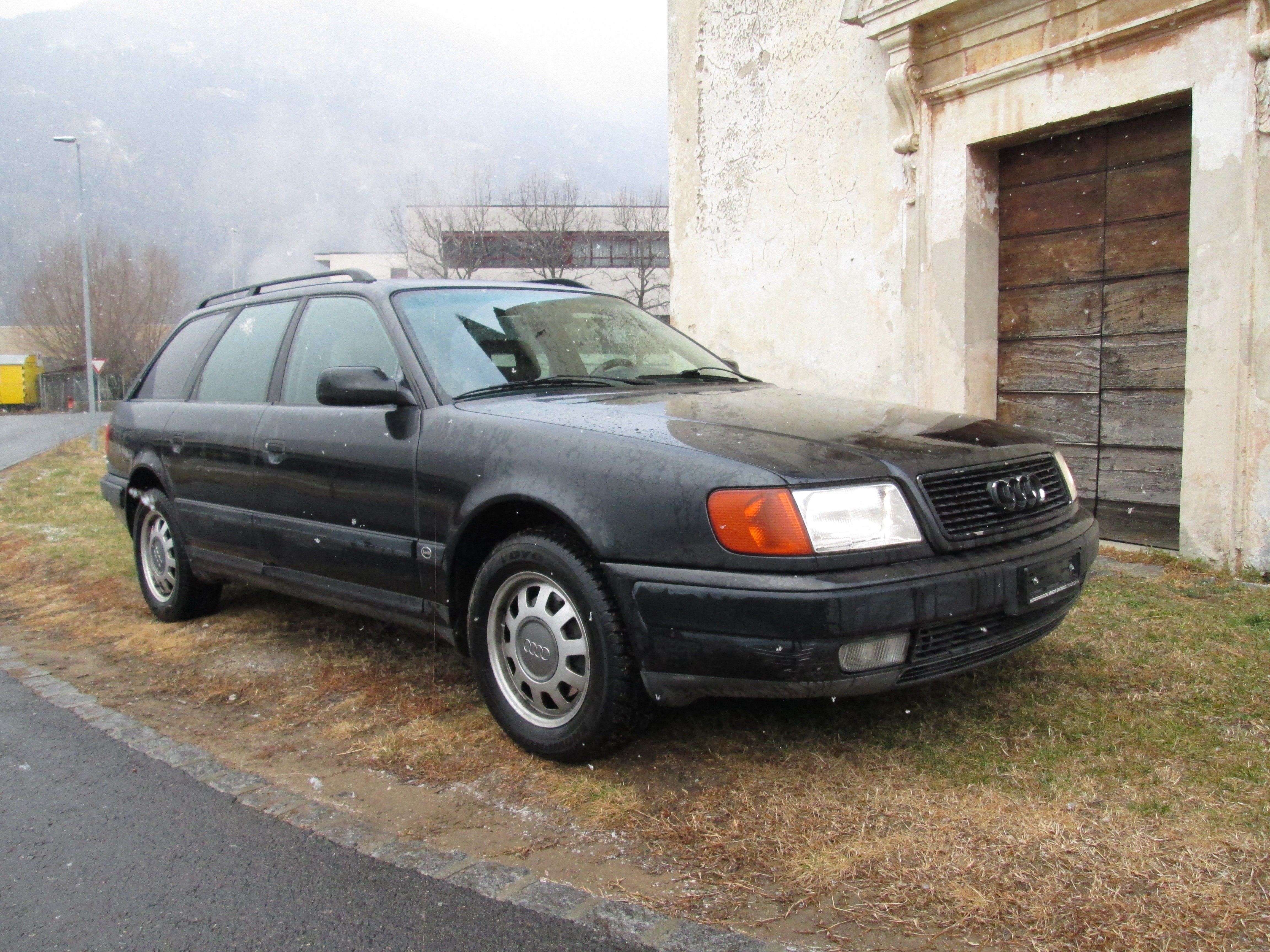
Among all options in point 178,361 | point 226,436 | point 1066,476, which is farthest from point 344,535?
point 1066,476

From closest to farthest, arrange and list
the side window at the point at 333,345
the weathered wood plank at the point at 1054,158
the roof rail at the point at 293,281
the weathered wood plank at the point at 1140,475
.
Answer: the side window at the point at 333,345 → the roof rail at the point at 293,281 → the weathered wood plank at the point at 1140,475 → the weathered wood plank at the point at 1054,158

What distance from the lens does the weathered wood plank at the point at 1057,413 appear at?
6.58 meters

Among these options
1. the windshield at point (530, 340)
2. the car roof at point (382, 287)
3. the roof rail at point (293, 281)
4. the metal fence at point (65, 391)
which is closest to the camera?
the windshield at point (530, 340)

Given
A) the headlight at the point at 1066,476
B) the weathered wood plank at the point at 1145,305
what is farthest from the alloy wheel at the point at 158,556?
the weathered wood plank at the point at 1145,305

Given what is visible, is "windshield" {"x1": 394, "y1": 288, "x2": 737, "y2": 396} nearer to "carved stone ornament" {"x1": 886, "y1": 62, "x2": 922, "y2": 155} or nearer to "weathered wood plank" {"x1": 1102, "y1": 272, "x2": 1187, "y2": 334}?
"weathered wood plank" {"x1": 1102, "y1": 272, "x2": 1187, "y2": 334}

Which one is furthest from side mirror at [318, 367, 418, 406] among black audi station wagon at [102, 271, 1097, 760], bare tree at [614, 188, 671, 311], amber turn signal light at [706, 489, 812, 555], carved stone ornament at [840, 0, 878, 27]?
bare tree at [614, 188, 671, 311]

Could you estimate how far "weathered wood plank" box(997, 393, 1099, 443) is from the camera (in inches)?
259

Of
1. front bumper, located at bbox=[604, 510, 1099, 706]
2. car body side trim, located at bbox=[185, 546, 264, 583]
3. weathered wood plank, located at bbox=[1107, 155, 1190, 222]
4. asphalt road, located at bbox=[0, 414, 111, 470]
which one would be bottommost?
asphalt road, located at bbox=[0, 414, 111, 470]

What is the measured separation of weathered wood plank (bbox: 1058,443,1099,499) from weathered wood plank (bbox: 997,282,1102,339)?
0.79 meters

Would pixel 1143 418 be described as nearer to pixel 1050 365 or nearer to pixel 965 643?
pixel 1050 365

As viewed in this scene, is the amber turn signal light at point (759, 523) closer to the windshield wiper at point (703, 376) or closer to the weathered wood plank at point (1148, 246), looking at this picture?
the windshield wiper at point (703, 376)

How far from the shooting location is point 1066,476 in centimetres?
352

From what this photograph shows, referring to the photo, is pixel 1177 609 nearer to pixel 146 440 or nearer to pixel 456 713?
pixel 456 713

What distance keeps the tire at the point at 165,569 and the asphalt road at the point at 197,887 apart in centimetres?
197
